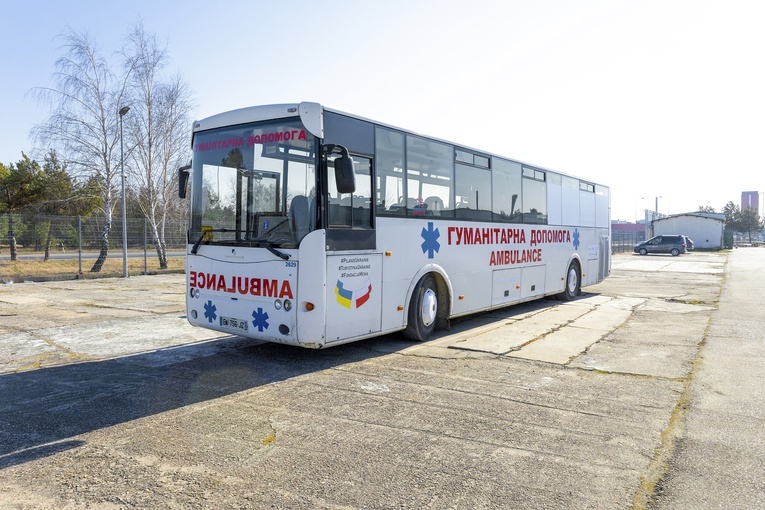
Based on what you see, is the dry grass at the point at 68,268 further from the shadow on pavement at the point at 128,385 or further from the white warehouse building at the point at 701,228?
the white warehouse building at the point at 701,228

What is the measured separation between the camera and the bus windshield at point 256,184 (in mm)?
6629

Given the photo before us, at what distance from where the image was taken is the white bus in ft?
21.7

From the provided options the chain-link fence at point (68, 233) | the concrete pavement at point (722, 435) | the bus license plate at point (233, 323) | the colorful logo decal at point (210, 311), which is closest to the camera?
the concrete pavement at point (722, 435)

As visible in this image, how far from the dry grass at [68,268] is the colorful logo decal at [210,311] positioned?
14.1 m

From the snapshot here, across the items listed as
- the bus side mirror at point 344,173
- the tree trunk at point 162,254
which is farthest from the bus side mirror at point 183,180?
the tree trunk at point 162,254

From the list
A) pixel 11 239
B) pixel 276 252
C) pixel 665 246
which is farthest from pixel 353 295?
pixel 665 246

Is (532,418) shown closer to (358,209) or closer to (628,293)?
(358,209)

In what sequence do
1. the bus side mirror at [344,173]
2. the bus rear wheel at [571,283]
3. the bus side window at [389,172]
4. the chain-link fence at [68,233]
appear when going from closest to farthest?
the bus side mirror at [344,173], the bus side window at [389,172], the bus rear wheel at [571,283], the chain-link fence at [68,233]

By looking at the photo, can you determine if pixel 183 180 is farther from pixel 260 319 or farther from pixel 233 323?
pixel 260 319

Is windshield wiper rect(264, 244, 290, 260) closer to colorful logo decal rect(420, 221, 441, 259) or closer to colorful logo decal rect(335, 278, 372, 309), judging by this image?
colorful logo decal rect(335, 278, 372, 309)

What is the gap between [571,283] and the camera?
46.8ft

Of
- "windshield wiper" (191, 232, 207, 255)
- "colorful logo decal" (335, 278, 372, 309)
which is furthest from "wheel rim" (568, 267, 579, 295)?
"windshield wiper" (191, 232, 207, 255)

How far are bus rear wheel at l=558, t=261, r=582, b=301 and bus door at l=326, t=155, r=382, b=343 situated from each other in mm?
7767

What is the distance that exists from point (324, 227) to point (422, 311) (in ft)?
8.48
